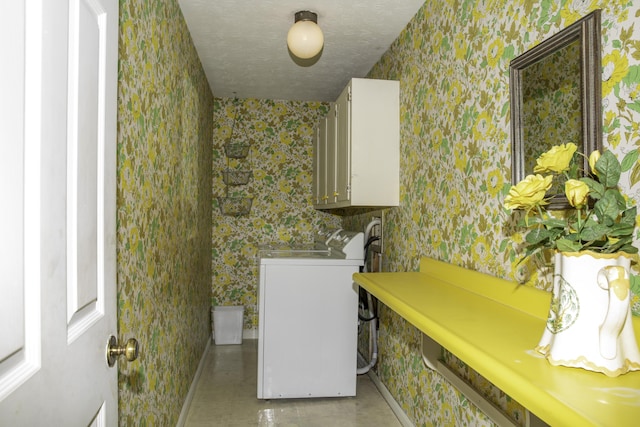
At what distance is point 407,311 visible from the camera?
1501 mm

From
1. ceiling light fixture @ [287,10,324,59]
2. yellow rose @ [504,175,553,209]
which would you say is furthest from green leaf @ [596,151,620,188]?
ceiling light fixture @ [287,10,324,59]

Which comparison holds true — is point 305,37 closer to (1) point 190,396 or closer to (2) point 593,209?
(2) point 593,209

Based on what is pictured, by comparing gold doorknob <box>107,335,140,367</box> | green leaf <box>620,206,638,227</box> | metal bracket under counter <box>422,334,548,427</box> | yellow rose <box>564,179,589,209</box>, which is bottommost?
metal bracket under counter <box>422,334,548,427</box>

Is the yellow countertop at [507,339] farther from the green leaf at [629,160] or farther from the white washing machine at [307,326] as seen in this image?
the white washing machine at [307,326]

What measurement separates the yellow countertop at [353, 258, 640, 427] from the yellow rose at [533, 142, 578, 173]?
0.42 meters

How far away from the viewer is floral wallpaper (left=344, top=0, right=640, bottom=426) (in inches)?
45.8

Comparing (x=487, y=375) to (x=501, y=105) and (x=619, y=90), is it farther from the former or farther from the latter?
(x=501, y=105)

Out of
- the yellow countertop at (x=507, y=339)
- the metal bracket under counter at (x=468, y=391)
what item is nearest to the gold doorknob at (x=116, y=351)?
the yellow countertop at (x=507, y=339)

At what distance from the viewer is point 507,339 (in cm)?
116

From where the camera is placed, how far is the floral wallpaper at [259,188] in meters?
4.44

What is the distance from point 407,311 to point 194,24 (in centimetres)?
218

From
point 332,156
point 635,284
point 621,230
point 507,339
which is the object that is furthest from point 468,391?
point 332,156

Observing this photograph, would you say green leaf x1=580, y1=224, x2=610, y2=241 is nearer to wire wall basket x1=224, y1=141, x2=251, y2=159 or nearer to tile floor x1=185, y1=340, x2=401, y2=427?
tile floor x1=185, y1=340, x2=401, y2=427

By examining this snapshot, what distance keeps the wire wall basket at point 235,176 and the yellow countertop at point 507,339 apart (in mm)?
2390
